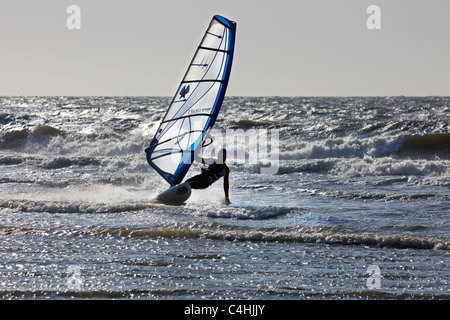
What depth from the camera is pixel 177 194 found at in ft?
33.1

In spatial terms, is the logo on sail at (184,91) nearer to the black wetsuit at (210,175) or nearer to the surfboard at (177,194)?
the black wetsuit at (210,175)

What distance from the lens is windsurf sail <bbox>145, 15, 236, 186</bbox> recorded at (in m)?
9.84

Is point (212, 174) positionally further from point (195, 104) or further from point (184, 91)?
point (184, 91)

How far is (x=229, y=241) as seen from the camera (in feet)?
24.7

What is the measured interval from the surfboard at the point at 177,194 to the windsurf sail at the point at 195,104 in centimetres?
37

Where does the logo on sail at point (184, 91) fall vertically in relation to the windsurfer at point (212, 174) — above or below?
above

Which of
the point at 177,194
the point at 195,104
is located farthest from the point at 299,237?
the point at 195,104

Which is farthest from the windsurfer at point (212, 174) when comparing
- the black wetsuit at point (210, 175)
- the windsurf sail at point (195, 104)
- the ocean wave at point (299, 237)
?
the ocean wave at point (299, 237)

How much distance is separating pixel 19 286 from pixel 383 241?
14.1 ft

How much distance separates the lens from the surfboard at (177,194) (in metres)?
10.1

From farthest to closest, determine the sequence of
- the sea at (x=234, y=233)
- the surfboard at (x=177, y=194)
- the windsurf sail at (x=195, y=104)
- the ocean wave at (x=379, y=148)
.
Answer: the ocean wave at (x=379, y=148) → the surfboard at (x=177, y=194) → the windsurf sail at (x=195, y=104) → the sea at (x=234, y=233)

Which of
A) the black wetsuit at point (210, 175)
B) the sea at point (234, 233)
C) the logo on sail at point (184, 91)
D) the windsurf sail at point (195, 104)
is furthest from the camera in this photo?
the black wetsuit at point (210, 175)

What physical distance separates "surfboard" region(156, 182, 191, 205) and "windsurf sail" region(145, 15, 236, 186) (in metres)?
0.37

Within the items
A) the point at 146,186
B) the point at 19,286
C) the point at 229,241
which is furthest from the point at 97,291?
the point at 146,186
